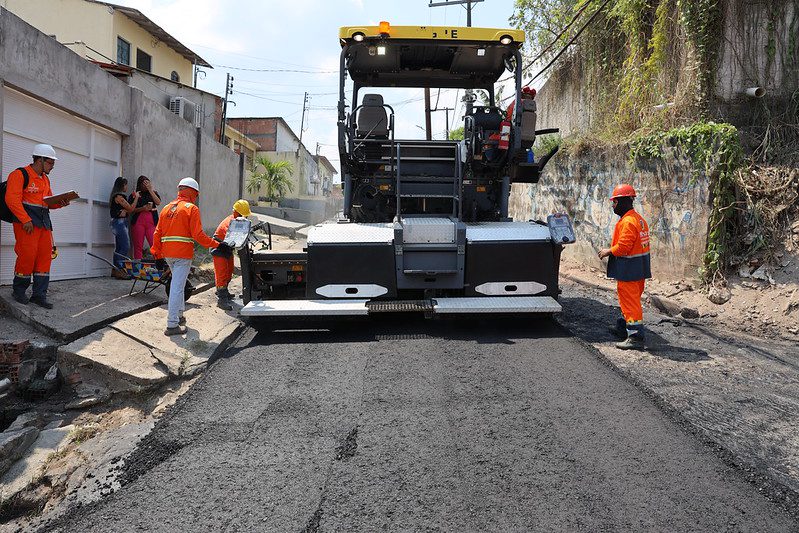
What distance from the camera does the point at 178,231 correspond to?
5.54 m

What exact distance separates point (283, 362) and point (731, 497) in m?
3.32

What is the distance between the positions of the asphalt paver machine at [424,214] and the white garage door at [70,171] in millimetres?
2709

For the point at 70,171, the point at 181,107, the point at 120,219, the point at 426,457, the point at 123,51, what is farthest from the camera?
the point at 123,51

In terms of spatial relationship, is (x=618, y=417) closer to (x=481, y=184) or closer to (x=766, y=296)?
(x=481, y=184)

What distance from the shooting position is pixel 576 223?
37.2 feet

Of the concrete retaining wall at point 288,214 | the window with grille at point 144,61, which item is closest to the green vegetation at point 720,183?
the concrete retaining wall at point 288,214

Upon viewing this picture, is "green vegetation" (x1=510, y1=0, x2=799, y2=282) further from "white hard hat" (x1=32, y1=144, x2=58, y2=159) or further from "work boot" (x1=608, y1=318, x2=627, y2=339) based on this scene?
"white hard hat" (x1=32, y1=144, x2=58, y2=159)

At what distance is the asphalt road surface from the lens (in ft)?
8.84

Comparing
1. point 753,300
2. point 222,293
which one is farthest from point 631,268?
point 222,293

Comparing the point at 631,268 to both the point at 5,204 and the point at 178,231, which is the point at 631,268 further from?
the point at 5,204

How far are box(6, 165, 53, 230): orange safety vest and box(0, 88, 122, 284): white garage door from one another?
710mm

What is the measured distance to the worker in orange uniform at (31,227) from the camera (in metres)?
5.40

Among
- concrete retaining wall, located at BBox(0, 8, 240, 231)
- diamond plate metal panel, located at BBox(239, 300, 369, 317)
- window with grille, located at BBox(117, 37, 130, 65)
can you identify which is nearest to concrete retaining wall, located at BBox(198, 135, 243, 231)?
concrete retaining wall, located at BBox(0, 8, 240, 231)

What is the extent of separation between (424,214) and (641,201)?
411 centimetres
